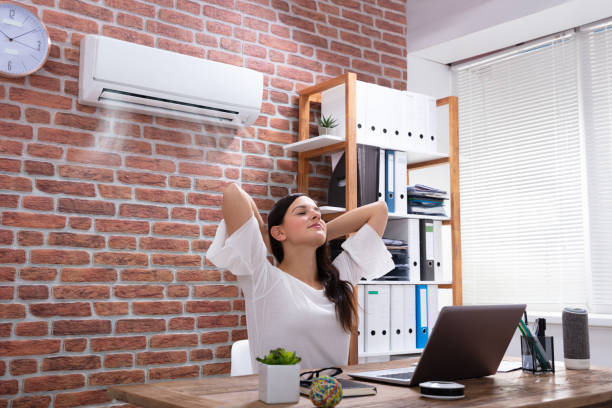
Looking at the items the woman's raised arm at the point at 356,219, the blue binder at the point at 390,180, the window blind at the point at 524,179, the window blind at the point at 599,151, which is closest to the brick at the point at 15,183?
the woman's raised arm at the point at 356,219

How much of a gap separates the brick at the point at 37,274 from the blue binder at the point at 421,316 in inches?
72.8

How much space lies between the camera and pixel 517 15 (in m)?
3.58

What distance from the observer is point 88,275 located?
2.61 m

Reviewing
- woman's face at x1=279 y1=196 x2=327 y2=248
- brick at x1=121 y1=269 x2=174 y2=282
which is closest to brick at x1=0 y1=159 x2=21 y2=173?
brick at x1=121 y1=269 x2=174 y2=282

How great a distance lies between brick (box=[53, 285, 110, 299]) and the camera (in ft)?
8.30

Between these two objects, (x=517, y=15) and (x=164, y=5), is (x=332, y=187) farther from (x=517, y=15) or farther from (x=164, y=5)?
(x=517, y=15)

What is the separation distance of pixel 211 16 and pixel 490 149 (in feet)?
7.27

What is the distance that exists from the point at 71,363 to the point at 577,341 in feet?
6.49

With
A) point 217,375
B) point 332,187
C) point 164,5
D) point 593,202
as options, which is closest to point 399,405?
point 217,375

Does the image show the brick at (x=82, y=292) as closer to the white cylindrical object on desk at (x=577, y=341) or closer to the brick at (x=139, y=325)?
the brick at (x=139, y=325)

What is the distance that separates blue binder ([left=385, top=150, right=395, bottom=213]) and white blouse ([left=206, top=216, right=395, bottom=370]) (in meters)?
1.17

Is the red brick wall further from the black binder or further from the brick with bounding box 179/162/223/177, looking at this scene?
the black binder

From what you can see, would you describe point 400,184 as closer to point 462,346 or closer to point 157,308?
point 157,308

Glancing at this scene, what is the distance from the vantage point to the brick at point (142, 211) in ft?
8.93
